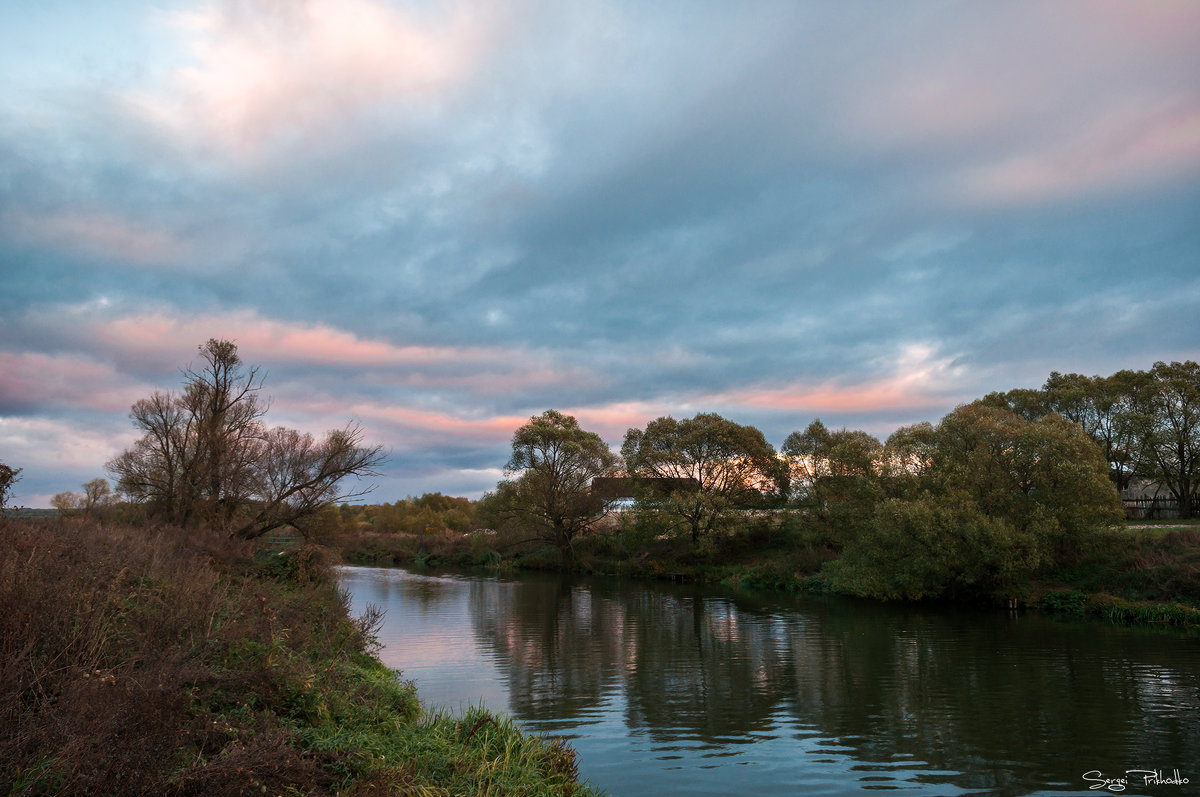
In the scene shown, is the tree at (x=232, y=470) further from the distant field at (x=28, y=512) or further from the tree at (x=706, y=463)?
the tree at (x=706, y=463)

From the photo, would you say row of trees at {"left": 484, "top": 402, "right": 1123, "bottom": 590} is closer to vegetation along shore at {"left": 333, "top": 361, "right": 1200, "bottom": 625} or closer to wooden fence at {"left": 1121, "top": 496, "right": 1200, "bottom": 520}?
vegetation along shore at {"left": 333, "top": 361, "right": 1200, "bottom": 625}

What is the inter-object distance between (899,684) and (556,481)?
4730cm

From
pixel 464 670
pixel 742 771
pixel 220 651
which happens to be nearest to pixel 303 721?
pixel 220 651

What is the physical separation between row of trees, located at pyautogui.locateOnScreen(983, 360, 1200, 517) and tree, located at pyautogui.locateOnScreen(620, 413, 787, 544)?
22.3m

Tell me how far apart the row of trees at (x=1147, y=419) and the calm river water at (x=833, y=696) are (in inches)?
1103

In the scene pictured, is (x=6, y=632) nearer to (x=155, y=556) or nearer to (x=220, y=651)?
(x=220, y=651)

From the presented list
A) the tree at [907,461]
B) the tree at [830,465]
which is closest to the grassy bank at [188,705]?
the tree at [907,461]

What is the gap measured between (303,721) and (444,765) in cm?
195

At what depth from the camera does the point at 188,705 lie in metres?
6.76

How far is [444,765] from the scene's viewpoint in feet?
27.5

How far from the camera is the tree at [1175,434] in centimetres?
4909

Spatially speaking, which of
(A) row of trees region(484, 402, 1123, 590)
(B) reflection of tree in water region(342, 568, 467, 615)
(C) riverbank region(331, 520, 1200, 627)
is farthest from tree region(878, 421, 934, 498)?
(B) reflection of tree in water region(342, 568, 467, 615)

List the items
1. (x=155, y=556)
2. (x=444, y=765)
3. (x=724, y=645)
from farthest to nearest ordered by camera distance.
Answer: (x=724, y=645) → (x=155, y=556) → (x=444, y=765)

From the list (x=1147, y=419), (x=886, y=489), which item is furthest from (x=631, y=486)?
(x=1147, y=419)
